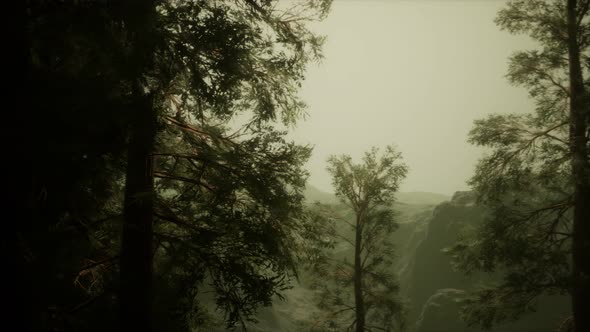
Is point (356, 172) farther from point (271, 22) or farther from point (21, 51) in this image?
point (21, 51)

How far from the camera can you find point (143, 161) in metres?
5.09

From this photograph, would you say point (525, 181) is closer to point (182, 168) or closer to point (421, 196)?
point (182, 168)

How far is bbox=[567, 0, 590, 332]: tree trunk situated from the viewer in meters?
7.84

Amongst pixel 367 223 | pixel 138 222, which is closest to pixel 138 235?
pixel 138 222

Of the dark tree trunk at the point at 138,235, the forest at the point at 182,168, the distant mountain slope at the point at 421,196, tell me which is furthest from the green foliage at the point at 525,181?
the distant mountain slope at the point at 421,196

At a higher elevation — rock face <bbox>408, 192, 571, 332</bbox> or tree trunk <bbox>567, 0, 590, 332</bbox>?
tree trunk <bbox>567, 0, 590, 332</bbox>

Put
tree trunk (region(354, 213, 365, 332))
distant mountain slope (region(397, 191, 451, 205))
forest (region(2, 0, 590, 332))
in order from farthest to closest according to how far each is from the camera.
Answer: distant mountain slope (region(397, 191, 451, 205)) → tree trunk (region(354, 213, 365, 332)) → forest (region(2, 0, 590, 332))

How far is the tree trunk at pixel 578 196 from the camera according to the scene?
7.84 meters

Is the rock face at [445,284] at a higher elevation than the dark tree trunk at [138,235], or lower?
lower

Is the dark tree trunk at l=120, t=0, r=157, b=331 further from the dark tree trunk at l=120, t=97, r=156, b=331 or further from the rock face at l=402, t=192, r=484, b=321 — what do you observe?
the rock face at l=402, t=192, r=484, b=321

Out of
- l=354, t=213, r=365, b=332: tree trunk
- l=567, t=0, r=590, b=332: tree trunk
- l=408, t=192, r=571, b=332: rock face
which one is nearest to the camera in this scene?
l=567, t=0, r=590, b=332: tree trunk

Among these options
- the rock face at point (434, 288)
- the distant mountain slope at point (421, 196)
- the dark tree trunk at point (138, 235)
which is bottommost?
the rock face at point (434, 288)

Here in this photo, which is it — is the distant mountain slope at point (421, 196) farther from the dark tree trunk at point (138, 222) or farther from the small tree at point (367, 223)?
the dark tree trunk at point (138, 222)

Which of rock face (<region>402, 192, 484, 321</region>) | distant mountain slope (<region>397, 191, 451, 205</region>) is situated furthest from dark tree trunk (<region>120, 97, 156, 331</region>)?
distant mountain slope (<region>397, 191, 451, 205</region>)
